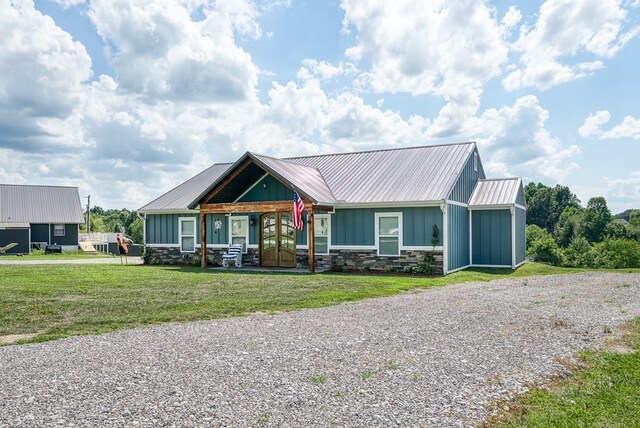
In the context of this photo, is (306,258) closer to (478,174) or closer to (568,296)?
(478,174)

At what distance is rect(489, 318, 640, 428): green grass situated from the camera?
4266 mm

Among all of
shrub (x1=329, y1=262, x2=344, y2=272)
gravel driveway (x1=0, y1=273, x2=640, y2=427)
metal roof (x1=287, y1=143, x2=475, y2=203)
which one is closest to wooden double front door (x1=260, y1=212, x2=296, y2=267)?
shrub (x1=329, y1=262, x2=344, y2=272)

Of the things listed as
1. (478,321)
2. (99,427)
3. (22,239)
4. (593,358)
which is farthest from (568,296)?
(22,239)

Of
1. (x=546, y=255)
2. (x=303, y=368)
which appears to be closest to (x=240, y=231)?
(x=303, y=368)

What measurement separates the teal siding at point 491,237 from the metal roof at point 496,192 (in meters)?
0.36

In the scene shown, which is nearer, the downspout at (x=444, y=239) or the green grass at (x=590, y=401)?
the green grass at (x=590, y=401)

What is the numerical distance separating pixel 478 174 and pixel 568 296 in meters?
11.1

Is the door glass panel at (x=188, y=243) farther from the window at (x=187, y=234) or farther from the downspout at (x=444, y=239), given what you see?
the downspout at (x=444, y=239)

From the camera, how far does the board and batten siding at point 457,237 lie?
1752 cm

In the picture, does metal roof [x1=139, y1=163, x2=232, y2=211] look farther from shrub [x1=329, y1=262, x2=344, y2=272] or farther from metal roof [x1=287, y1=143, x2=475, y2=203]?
shrub [x1=329, y1=262, x2=344, y2=272]

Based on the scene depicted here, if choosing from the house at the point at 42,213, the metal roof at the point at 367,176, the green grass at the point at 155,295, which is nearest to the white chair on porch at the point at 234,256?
the metal roof at the point at 367,176

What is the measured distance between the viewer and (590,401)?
473 centimetres

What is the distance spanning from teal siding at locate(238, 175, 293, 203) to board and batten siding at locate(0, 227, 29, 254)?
75.2 ft

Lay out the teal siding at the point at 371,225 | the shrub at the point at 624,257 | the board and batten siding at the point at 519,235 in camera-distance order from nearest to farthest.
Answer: the teal siding at the point at 371,225 → the board and batten siding at the point at 519,235 → the shrub at the point at 624,257
